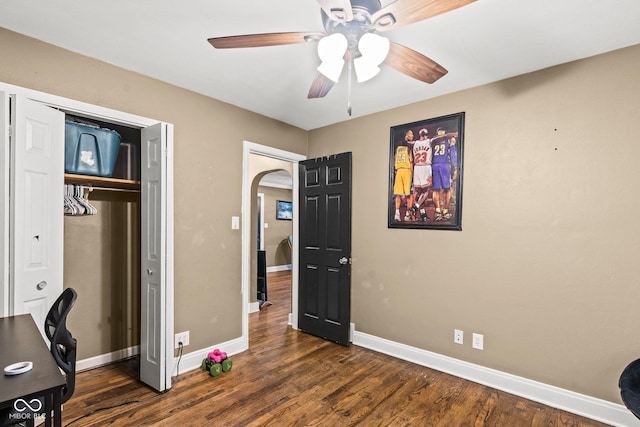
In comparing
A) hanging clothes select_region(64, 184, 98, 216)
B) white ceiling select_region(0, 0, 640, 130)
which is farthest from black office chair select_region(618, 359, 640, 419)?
hanging clothes select_region(64, 184, 98, 216)

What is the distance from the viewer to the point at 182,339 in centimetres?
293

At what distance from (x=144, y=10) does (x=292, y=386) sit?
2718 mm

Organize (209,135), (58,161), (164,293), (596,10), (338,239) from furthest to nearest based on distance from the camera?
(338,239)
(209,135)
(164,293)
(58,161)
(596,10)

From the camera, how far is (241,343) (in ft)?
11.1

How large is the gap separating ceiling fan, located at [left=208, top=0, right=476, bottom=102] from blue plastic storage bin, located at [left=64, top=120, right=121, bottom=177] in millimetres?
1559

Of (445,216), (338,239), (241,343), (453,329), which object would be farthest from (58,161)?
(453,329)

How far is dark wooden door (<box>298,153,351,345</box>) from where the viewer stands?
141 inches

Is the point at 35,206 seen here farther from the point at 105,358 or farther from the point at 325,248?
the point at 325,248

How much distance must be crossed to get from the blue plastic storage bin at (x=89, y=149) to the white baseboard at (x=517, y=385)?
2.89 m

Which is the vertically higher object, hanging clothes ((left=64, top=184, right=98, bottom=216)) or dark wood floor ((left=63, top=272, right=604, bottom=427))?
hanging clothes ((left=64, top=184, right=98, bottom=216))

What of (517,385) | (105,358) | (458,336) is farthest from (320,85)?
(105,358)

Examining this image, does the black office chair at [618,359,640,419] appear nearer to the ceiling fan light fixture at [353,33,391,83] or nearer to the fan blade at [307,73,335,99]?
the ceiling fan light fixture at [353,33,391,83]

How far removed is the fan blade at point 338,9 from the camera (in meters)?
1.36

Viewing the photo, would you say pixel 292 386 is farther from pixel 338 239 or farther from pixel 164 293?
pixel 338 239
